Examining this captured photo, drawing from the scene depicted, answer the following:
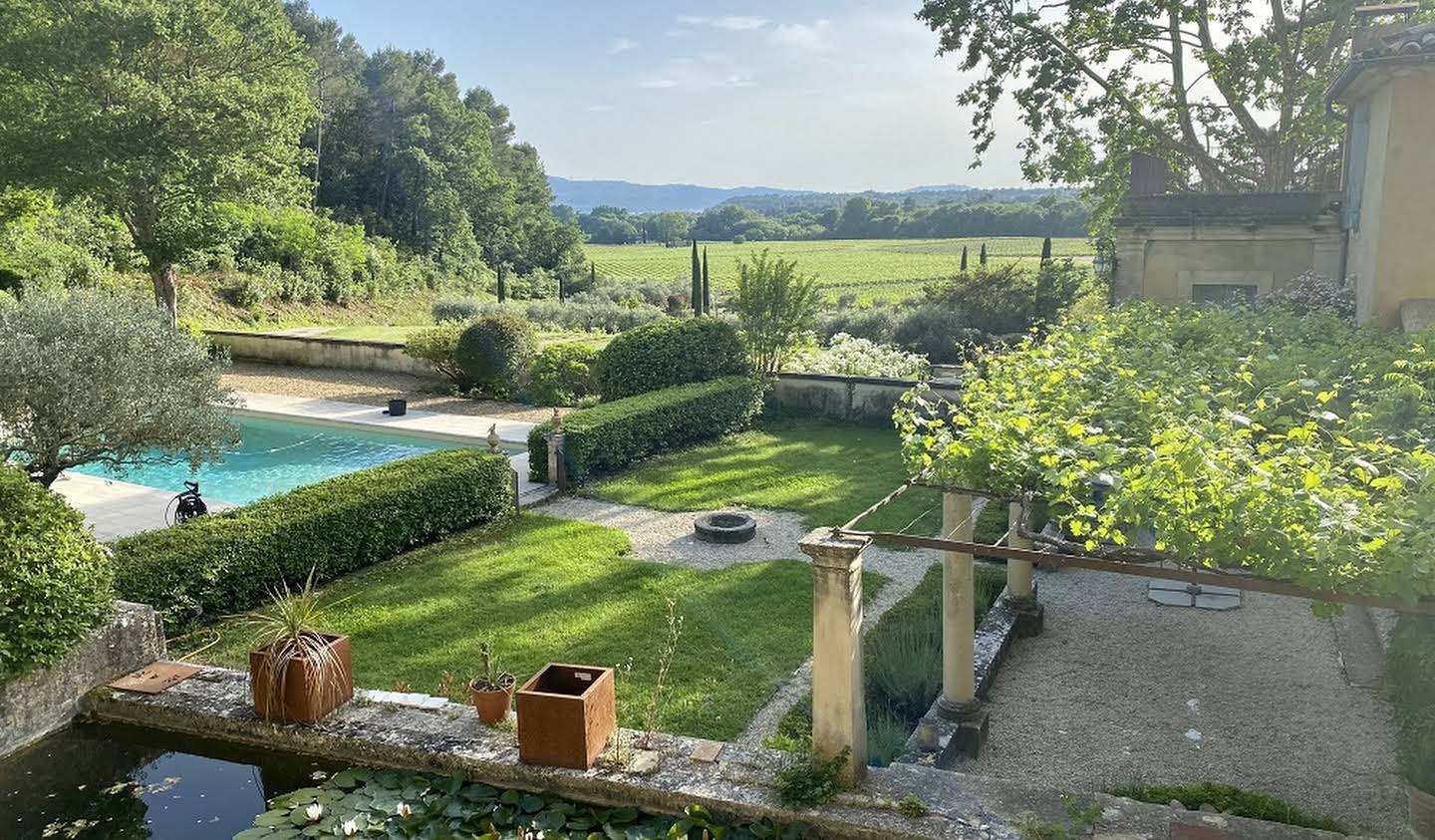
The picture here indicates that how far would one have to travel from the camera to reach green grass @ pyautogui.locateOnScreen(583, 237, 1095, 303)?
53.8 m

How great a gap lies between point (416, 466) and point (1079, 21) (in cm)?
1781

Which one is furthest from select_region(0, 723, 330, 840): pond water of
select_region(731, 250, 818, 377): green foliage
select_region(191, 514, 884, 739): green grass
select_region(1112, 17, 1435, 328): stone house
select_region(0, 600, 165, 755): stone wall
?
select_region(731, 250, 818, 377): green foliage

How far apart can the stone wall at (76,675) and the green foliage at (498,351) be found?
13.5m

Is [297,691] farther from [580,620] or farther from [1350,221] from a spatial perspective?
[1350,221]

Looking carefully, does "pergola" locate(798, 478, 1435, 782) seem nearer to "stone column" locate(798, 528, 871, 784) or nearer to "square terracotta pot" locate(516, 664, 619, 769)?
"stone column" locate(798, 528, 871, 784)

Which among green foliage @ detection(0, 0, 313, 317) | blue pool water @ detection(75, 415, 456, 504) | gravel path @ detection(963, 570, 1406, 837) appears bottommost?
blue pool water @ detection(75, 415, 456, 504)

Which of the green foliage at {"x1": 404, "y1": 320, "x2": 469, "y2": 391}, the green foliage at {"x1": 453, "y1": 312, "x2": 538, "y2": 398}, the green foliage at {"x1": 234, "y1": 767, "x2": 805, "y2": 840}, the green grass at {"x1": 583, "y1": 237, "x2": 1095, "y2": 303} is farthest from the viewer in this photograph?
the green grass at {"x1": 583, "y1": 237, "x2": 1095, "y2": 303}

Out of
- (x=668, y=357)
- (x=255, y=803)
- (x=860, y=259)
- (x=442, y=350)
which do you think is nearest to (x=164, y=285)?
(x=442, y=350)

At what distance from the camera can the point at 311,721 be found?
6.24m

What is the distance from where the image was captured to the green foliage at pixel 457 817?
16.8 feet

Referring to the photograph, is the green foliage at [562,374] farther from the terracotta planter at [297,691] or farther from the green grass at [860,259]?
the green grass at [860,259]

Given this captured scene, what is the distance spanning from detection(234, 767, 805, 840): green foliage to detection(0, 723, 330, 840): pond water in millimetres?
369

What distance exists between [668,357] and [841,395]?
11.6ft

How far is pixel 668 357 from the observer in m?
17.6
